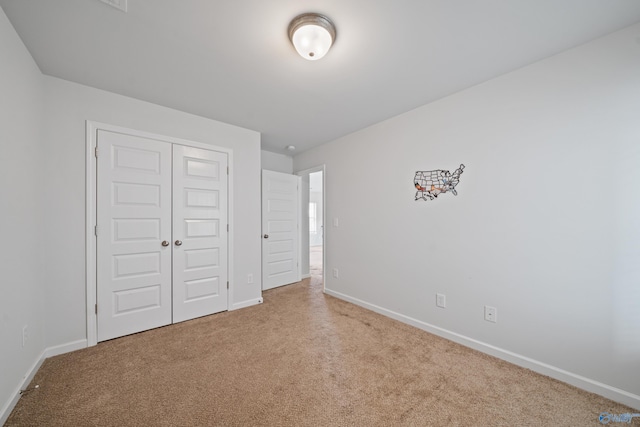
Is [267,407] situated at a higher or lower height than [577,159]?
lower

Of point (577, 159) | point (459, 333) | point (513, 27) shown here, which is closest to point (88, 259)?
point (459, 333)

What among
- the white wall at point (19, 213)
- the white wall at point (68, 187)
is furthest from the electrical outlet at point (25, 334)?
the white wall at point (68, 187)

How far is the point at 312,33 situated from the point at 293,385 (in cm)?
244

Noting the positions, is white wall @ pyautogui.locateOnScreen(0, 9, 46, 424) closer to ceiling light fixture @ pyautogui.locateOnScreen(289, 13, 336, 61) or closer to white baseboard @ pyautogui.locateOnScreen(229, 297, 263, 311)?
white baseboard @ pyautogui.locateOnScreen(229, 297, 263, 311)

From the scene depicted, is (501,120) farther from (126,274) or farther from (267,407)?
(126,274)

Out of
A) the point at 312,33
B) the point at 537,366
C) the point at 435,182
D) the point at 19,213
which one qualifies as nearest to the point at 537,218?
the point at 435,182

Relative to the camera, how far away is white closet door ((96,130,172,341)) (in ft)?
7.39

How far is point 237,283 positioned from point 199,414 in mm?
1767

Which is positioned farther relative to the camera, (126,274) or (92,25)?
(126,274)

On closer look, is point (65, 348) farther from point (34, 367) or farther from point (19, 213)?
point (19, 213)

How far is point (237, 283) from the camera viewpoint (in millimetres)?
3125

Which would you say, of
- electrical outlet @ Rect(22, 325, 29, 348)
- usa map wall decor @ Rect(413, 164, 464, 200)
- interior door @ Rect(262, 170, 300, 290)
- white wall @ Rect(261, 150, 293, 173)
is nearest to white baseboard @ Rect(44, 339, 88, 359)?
electrical outlet @ Rect(22, 325, 29, 348)

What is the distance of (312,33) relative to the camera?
4.86ft

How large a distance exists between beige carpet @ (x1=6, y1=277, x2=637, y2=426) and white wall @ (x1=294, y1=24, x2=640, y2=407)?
0.30m
